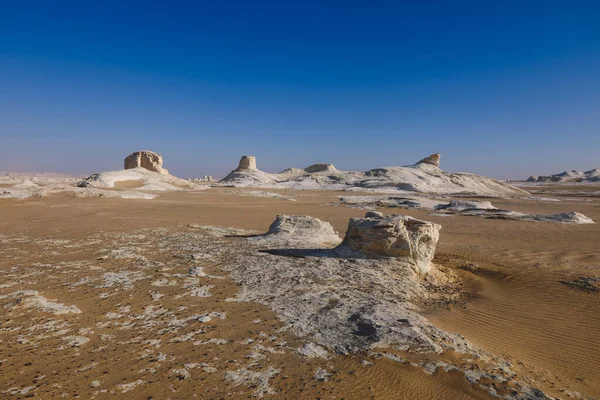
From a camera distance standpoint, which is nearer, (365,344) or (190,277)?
(365,344)

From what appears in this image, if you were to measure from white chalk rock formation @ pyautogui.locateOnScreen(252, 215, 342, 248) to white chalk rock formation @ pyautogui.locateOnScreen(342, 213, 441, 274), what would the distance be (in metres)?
1.69

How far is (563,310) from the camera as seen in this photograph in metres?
5.27

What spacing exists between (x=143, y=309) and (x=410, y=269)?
4743mm

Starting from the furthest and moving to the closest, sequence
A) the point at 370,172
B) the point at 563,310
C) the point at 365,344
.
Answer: the point at 370,172 < the point at 563,310 < the point at 365,344

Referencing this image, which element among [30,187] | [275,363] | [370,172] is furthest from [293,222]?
[370,172]

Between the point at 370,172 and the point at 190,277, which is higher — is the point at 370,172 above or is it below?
above

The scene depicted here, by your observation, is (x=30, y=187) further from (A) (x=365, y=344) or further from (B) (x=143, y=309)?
(A) (x=365, y=344)

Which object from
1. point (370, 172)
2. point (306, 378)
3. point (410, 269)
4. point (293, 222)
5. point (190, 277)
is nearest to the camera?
point (306, 378)

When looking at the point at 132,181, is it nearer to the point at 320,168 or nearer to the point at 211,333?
the point at 211,333

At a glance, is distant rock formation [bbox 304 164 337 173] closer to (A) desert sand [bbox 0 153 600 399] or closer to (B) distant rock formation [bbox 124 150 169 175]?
(B) distant rock formation [bbox 124 150 169 175]

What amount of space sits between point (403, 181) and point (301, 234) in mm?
41834

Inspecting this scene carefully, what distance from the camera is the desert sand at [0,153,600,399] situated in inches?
115

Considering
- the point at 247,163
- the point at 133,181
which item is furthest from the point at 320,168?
the point at 133,181

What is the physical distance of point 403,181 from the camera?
1907 inches
